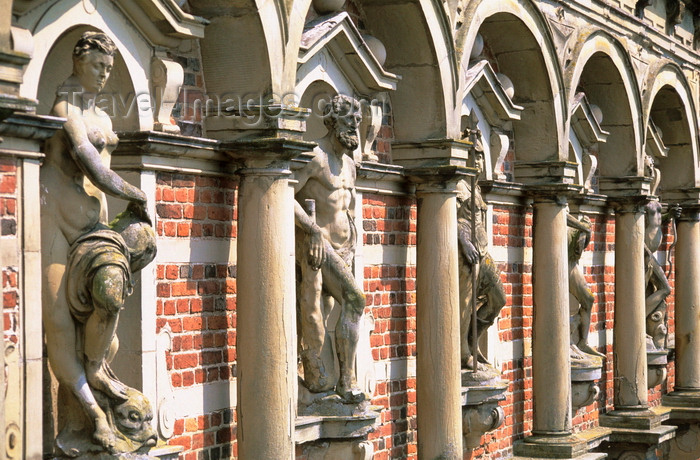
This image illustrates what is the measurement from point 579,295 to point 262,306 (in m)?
5.93

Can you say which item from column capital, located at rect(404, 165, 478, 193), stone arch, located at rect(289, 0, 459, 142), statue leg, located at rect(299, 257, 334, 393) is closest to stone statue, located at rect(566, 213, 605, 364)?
column capital, located at rect(404, 165, 478, 193)

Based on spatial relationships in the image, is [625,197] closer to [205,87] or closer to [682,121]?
[682,121]

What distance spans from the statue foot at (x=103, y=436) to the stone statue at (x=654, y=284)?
9472 mm

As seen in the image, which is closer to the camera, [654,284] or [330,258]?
[330,258]

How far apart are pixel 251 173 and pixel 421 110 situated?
2.38 metres

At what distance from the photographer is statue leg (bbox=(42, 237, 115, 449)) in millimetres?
6000

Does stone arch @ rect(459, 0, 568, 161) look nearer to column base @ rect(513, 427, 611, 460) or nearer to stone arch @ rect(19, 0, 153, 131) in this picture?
column base @ rect(513, 427, 611, 460)

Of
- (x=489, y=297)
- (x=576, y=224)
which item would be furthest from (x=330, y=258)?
(x=576, y=224)

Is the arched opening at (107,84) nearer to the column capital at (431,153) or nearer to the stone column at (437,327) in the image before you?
the column capital at (431,153)

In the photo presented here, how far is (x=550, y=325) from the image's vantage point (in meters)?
11.7

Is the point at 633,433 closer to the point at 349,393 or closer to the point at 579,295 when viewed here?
the point at 579,295

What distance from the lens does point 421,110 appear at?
373 inches

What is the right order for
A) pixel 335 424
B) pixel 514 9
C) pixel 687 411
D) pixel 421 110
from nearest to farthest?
pixel 335 424
pixel 421 110
pixel 514 9
pixel 687 411

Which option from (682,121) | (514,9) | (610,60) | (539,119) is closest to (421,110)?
(514,9)
